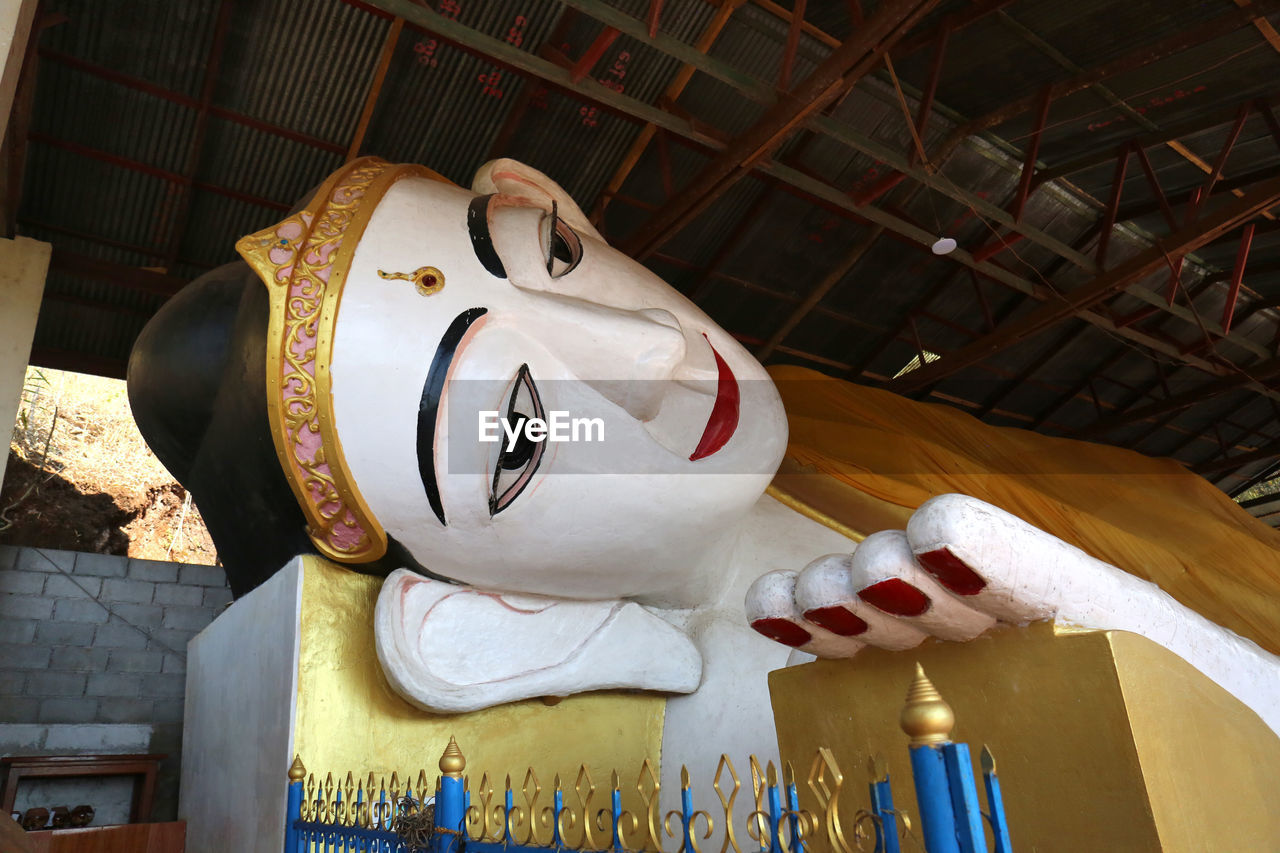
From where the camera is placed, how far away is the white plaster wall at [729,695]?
142 inches

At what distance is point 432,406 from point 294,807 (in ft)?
4.38

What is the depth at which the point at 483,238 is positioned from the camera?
329cm

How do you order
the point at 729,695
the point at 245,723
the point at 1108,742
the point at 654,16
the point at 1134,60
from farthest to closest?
the point at 1134,60 < the point at 654,16 < the point at 729,695 < the point at 245,723 < the point at 1108,742

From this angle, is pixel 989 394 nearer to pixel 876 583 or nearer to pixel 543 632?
pixel 543 632

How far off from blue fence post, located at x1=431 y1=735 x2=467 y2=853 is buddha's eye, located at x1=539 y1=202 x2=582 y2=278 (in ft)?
5.85

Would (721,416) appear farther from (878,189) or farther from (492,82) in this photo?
(878,189)

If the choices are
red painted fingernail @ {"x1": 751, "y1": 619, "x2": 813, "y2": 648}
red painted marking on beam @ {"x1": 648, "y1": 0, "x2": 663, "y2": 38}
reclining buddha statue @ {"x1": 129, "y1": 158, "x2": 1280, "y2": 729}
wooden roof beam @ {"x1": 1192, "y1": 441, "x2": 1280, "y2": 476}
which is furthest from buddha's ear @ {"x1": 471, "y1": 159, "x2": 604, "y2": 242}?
wooden roof beam @ {"x1": 1192, "y1": 441, "x2": 1280, "y2": 476}

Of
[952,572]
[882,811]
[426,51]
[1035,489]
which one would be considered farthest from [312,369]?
[1035,489]

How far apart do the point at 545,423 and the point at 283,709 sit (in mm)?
1313

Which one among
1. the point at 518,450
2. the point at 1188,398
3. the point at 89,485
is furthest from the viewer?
the point at 1188,398

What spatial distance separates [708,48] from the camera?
5898 mm

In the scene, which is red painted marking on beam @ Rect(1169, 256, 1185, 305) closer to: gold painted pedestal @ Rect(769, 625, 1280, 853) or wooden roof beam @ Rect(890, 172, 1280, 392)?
wooden roof beam @ Rect(890, 172, 1280, 392)

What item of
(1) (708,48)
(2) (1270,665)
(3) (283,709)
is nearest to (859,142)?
(1) (708,48)

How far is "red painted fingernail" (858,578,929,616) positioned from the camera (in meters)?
1.95
